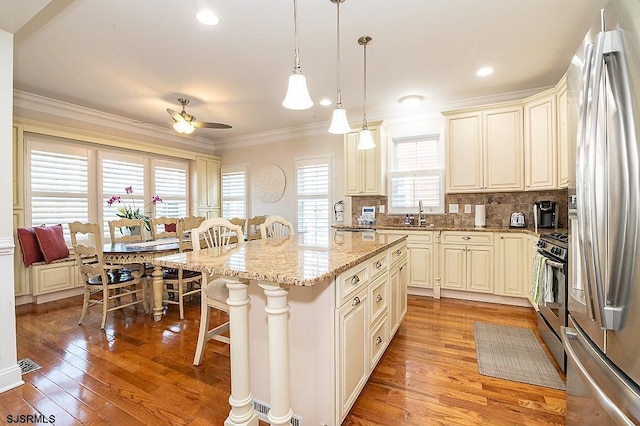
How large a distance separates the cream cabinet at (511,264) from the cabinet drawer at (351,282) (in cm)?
255

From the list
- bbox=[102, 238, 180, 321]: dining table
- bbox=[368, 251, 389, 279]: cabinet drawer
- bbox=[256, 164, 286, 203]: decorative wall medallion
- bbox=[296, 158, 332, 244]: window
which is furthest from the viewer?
bbox=[256, 164, 286, 203]: decorative wall medallion

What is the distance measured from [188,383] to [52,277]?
10.1ft

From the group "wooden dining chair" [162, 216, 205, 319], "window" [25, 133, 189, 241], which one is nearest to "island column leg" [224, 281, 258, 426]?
"wooden dining chair" [162, 216, 205, 319]

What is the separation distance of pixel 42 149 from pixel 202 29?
121 inches

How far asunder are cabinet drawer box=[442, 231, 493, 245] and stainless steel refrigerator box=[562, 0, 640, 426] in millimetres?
2639

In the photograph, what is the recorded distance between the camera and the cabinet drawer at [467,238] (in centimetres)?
360

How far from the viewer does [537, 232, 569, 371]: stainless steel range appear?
6.77 ft

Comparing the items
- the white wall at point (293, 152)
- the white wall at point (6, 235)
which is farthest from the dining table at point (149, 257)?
the white wall at point (293, 152)

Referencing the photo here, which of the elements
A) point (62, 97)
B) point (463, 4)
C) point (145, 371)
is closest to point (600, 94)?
point (463, 4)

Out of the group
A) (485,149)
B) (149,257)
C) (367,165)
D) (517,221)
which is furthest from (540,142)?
(149,257)

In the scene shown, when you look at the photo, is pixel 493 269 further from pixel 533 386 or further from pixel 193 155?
pixel 193 155

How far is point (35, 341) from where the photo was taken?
2.62 m

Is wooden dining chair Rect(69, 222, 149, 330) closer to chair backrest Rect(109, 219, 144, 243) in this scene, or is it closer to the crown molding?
chair backrest Rect(109, 219, 144, 243)

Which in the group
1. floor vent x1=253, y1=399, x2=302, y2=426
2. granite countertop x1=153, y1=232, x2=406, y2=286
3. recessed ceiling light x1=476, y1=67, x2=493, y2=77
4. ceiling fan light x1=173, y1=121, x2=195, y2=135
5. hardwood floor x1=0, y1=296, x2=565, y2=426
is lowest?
hardwood floor x1=0, y1=296, x2=565, y2=426
